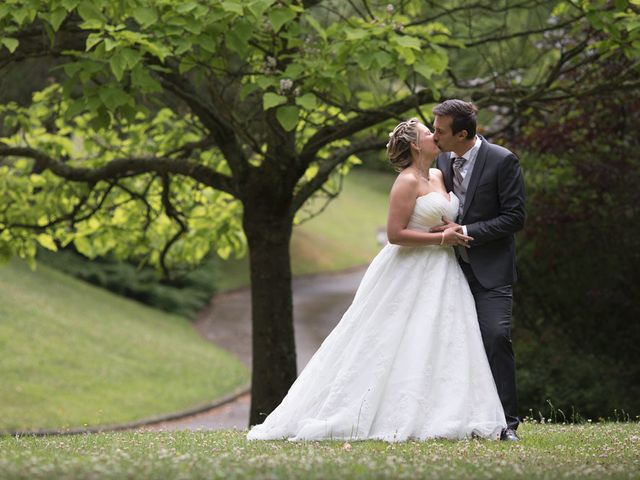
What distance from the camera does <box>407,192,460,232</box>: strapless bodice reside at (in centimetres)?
648

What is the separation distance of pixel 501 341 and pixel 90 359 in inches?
621

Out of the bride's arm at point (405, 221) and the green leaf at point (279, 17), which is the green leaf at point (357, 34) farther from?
the bride's arm at point (405, 221)

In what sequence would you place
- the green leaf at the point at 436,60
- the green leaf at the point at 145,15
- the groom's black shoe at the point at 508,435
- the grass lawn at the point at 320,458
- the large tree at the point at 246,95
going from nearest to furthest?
1. the grass lawn at the point at 320,458
2. the groom's black shoe at the point at 508,435
3. the green leaf at the point at 145,15
4. the large tree at the point at 246,95
5. the green leaf at the point at 436,60

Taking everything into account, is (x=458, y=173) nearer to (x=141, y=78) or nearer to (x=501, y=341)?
(x=501, y=341)

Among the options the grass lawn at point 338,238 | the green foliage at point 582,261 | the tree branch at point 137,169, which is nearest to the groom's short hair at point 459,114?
the tree branch at point 137,169

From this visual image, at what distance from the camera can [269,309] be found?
32.6 feet

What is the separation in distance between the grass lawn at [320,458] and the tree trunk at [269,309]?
3283 mm

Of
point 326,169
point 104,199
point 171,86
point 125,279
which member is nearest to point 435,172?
point 171,86

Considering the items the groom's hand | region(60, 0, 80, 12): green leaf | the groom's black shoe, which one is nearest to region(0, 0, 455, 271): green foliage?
region(60, 0, 80, 12): green leaf

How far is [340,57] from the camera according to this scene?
7820mm

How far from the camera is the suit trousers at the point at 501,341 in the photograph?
6.25 metres

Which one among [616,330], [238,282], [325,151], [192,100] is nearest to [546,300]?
[616,330]

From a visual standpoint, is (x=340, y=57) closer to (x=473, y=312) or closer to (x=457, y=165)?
(x=457, y=165)

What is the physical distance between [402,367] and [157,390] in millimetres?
14170
